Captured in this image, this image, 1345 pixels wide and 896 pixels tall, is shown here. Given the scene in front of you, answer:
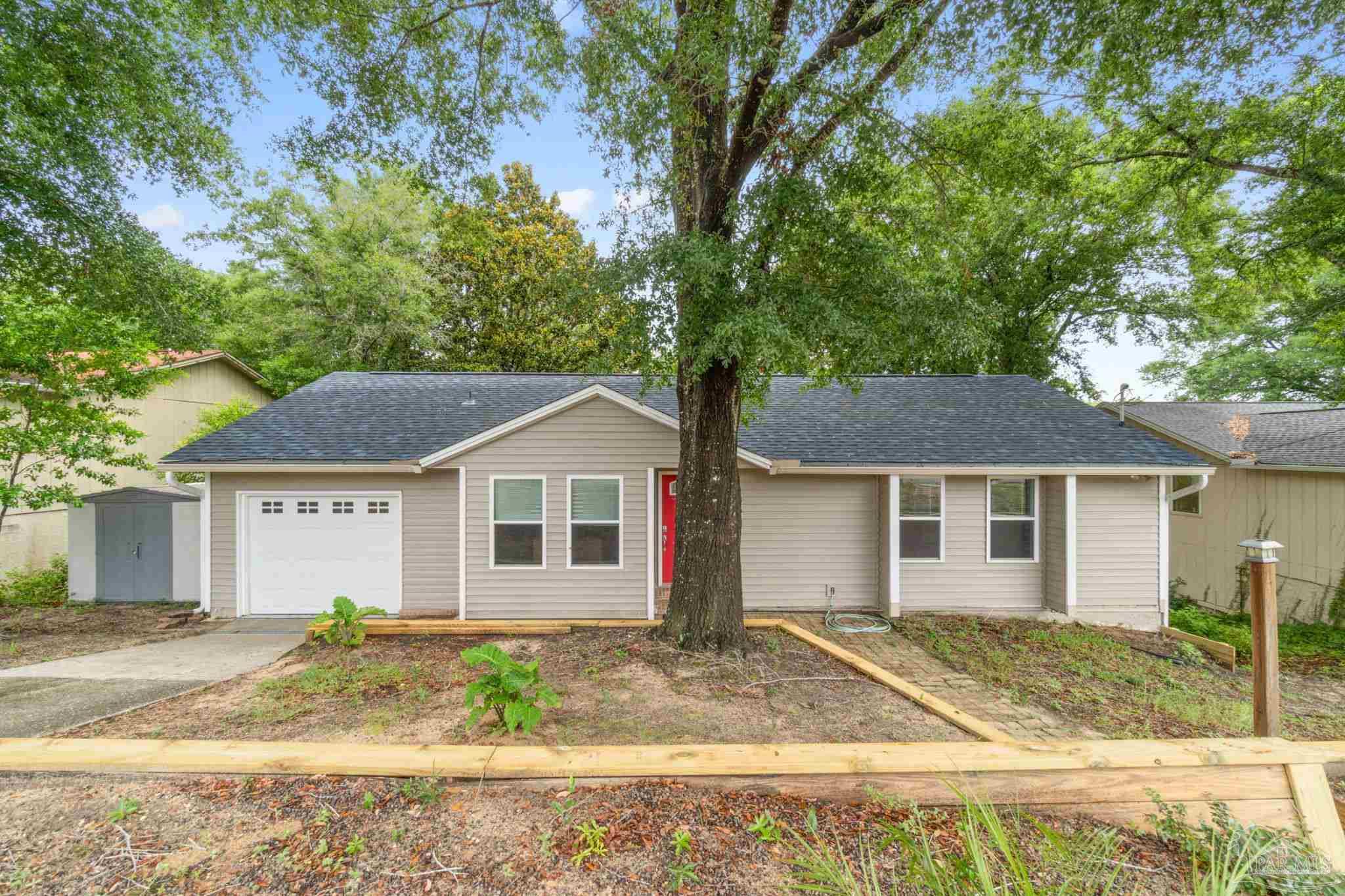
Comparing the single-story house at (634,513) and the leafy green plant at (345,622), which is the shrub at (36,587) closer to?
the single-story house at (634,513)

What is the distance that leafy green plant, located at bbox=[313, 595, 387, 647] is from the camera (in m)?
5.75

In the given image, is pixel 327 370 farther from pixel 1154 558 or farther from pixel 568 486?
pixel 1154 558

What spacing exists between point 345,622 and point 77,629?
15.1ft

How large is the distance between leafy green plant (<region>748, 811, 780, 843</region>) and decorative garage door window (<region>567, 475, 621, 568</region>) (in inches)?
198

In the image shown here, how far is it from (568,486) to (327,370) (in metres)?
15.5

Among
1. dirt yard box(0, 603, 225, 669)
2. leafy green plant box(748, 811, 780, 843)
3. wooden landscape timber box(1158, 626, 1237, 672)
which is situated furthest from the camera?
wooden landscape timber box(1158, 626, 1237, 672)

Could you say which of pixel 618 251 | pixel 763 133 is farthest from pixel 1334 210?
pixel 618 251

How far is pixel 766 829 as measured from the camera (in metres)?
2.53

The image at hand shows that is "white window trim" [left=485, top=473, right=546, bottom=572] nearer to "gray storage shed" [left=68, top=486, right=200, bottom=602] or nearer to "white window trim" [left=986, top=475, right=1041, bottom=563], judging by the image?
"gray storage shed" [left=68, top=486, right=200, bottom=602]

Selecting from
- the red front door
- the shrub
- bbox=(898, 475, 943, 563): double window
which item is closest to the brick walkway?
bbox=(898, 475, 943, 563): double window

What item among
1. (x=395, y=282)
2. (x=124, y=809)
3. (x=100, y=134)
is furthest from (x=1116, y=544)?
(x=395, y=282)

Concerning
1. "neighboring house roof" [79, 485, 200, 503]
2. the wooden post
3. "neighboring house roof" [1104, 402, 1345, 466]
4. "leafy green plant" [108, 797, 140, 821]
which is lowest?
"leafy green plant" [108, 797, 140, 821]

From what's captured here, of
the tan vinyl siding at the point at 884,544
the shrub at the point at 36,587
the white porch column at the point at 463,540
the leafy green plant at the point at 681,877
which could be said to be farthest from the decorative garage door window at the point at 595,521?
the shrub at the point at 36,587

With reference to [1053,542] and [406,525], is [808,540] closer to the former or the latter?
[1053,542]
